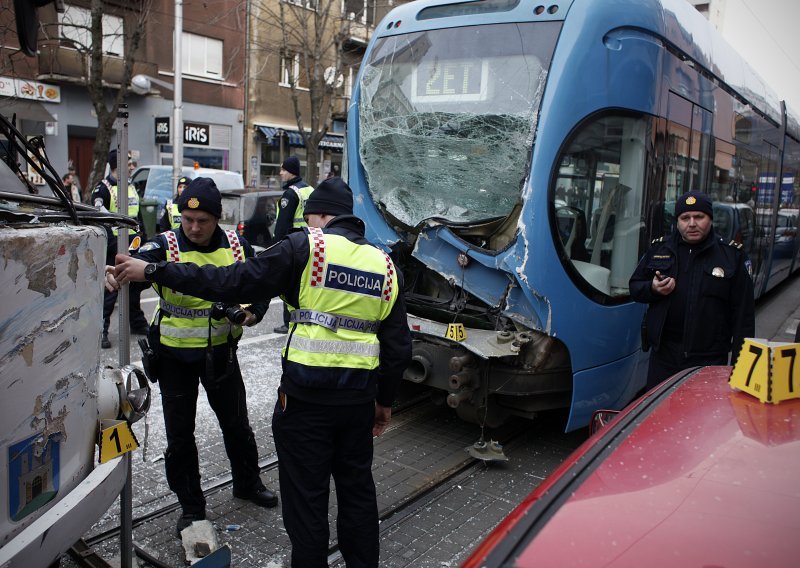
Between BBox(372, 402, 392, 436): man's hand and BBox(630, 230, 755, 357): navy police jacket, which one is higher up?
BBox(630, 230, 755, 357): navy police jacket

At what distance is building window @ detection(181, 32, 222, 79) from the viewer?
23875 millimetres

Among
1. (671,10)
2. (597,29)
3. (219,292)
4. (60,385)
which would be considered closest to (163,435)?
(219,292)

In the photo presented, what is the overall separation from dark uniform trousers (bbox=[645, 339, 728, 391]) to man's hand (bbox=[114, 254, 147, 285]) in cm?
325

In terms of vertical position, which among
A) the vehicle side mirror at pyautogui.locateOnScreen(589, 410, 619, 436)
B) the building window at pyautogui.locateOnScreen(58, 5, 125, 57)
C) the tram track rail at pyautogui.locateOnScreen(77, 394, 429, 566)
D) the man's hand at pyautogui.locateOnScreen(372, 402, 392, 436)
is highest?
the building window at pyautogui.locateOnScreen(58, 5, 125, 57)

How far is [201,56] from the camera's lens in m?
24.4

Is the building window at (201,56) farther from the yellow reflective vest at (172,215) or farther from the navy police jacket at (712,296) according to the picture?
the navy police jacket at (712,296)

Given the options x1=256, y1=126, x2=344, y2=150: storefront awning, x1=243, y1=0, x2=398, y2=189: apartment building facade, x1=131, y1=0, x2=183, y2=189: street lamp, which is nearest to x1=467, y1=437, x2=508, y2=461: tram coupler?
x1=131, y1=0, x2=183, y2=189: street lamp

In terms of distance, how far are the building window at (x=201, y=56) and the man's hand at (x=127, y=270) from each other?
76.2 feet

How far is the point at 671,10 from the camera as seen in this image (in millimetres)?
5176

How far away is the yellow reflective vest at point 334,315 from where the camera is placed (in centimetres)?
288

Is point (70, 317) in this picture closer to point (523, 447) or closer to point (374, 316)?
point (374, 316)

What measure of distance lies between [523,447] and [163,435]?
2672 millimetres

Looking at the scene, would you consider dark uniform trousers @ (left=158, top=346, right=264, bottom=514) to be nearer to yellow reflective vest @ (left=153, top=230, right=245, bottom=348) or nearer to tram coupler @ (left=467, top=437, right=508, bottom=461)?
yellow reflective vest @ (left=153, top=230, right=245, bottom=348)

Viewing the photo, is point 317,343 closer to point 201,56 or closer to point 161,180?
point 161,180
